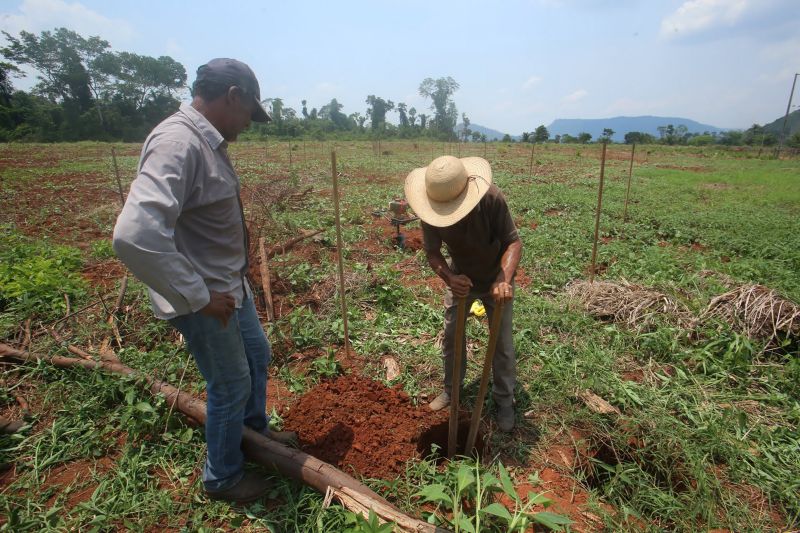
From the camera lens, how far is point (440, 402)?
2816 mm

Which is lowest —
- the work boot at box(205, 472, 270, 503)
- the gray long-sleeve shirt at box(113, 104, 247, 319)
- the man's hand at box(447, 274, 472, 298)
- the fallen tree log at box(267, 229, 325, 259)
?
the work boot at box(205, 472, 270, 503)

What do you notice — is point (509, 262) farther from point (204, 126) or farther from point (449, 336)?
point (204, 126)

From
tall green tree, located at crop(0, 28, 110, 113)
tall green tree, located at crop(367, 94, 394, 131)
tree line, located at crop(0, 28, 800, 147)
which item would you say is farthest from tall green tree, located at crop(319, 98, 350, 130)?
tall green tree, located at crop(0, 28, 110, 113)

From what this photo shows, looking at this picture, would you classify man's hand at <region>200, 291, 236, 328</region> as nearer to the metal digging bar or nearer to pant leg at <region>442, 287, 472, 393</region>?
the metal digging bar

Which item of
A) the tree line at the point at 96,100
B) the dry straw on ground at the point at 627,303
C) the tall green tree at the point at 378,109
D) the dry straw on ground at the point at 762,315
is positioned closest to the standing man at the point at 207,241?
the dry straw on ground at the point at 627,303

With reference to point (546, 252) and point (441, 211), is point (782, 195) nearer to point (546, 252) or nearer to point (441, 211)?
point (546, 252)

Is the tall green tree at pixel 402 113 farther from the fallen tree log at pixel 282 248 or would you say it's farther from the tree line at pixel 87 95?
the fallen tree log at pixel 282 248

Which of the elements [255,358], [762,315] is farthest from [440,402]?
[762,315]

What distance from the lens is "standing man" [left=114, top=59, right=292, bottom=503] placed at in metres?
1.36

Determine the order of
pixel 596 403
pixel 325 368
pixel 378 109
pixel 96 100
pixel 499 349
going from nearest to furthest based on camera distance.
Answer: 1. pixel 499 349
2. pixel 596 403
3. pixel 325 368
4. pixel 96 100
5. pixel 378 109

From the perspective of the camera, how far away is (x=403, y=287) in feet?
15.2

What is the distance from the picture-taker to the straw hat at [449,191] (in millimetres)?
2016

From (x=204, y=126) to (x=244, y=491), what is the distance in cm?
186

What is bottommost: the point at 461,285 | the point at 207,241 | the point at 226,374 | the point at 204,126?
the point at 226,374
